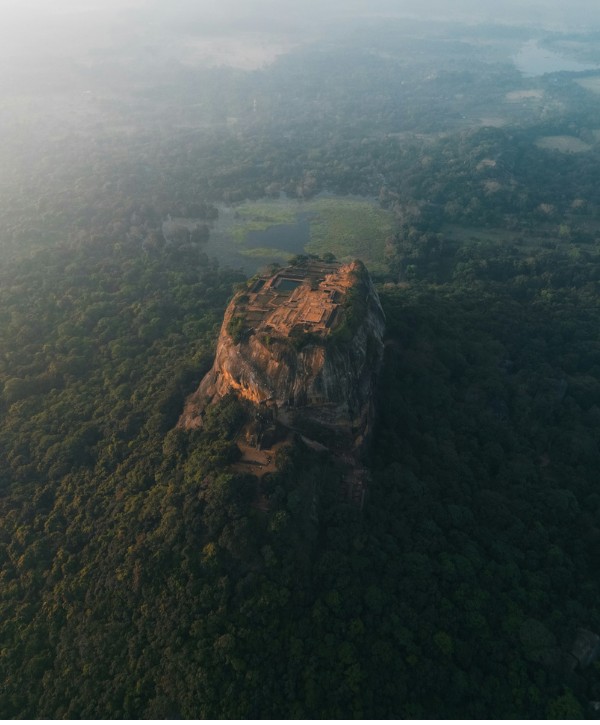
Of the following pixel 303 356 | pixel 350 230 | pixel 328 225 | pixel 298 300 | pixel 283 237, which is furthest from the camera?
pixel 328 225

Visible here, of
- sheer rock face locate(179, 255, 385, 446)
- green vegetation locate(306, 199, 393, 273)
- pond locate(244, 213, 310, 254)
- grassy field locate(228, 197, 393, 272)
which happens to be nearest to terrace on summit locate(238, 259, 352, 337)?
sheer rock face locate(179, 255, 385, 446)

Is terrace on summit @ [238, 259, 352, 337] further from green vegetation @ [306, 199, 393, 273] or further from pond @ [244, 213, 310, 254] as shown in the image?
pond @ [244, 213, 310, 254]

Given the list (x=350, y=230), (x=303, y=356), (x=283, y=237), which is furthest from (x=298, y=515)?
(x=350, y=230)

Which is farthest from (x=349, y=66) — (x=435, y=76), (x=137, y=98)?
(x=137, y=98)

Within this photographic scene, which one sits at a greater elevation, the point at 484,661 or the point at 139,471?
the point at 139,471

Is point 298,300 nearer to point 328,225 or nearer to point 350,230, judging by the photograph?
point 350,230

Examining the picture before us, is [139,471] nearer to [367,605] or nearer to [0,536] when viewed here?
[0,536]
